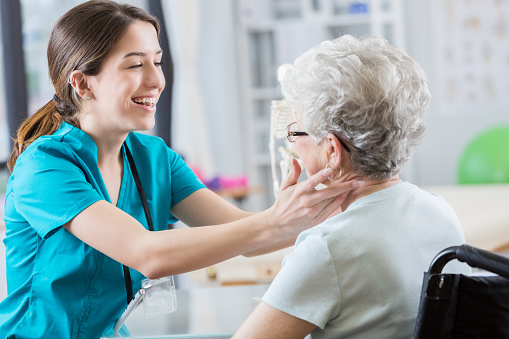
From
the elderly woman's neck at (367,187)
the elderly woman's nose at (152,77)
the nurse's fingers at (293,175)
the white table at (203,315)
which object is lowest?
the white table at (203,315)

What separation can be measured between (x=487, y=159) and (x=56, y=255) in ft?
13.9

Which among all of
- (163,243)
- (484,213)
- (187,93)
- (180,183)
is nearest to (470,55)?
(484,213)

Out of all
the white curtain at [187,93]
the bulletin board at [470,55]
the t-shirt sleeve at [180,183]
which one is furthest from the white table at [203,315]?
the bulletin board at [470,55]

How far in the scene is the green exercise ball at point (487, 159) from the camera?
5016mm

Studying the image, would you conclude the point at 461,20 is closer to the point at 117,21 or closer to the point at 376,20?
the point at 376,20

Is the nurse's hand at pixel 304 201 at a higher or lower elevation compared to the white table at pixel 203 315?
higher

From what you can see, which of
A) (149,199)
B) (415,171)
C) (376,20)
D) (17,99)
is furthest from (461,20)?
(149,199)

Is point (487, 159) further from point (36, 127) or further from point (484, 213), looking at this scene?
point (36, 127)

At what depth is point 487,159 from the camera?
5.10m

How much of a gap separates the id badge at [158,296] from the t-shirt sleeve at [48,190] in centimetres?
24

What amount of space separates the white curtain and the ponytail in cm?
358

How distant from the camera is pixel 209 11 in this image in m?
5.93

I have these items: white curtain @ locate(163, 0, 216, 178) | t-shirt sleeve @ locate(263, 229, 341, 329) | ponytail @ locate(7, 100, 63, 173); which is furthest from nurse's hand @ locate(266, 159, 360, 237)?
white curtain @ locate(163, 0, 216, 178)

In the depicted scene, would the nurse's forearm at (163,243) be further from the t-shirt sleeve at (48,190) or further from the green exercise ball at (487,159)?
the green exercise ball at (487,159)
